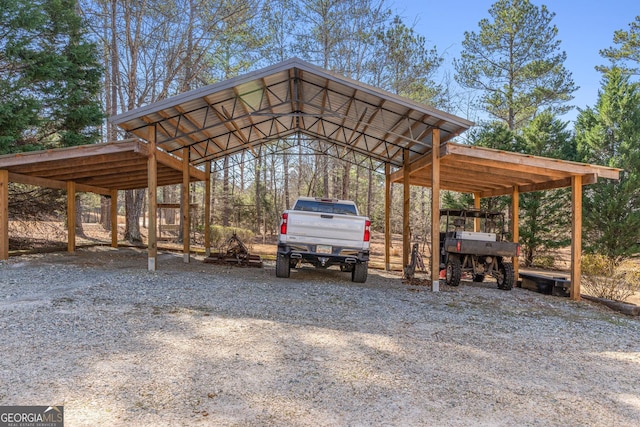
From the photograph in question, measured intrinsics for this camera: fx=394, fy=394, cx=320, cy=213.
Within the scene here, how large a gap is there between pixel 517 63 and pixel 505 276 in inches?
699

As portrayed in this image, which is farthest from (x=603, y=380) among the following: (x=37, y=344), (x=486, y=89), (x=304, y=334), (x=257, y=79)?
(x=486, y=89)

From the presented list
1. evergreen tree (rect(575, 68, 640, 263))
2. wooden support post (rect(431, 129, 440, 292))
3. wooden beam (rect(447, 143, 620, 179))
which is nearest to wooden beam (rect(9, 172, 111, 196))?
wooden support post (rect(431, 129, 440, 292))

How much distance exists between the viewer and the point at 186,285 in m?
7.70

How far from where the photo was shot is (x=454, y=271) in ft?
32.2

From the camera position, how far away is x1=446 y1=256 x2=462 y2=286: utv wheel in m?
9.78

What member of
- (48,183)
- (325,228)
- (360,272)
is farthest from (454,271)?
(48,183)

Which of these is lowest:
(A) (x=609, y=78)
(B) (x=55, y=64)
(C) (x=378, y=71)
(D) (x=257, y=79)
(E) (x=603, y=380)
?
(E) (x=603, y=380)

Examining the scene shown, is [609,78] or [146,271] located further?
[609,78]

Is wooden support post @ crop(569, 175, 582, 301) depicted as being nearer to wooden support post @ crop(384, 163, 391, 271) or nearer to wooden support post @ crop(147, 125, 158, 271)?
wooden support post @ crop(384, 163, 391, 271)

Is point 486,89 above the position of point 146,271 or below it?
above

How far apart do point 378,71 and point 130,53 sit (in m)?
11.7

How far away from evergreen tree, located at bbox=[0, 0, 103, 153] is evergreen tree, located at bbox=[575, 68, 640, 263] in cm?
1952

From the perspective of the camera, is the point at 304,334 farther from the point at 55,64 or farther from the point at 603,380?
the point at 55,64

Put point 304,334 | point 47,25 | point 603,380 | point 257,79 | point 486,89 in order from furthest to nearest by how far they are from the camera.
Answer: point 486,89
point 47,25
point 257,79
point 304,334
point 603,380
